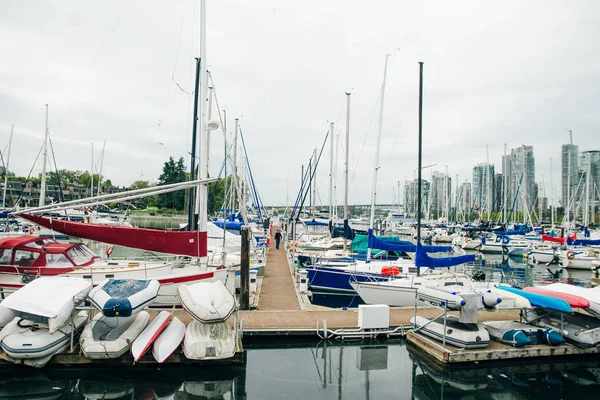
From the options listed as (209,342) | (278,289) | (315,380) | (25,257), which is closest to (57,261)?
(25,257)

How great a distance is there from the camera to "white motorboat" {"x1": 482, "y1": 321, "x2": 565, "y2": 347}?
11391 mm

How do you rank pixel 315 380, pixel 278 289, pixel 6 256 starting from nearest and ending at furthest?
pixel 315 380
pixel 6 256
pixel 278 289

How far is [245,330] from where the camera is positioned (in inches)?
466

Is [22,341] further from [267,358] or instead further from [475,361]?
[475,361]

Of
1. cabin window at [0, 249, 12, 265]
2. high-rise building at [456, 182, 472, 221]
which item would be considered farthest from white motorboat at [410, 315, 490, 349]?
high-rise building at [456, 182, 472, 221]

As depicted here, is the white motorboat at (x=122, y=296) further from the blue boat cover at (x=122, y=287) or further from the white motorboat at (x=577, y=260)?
the white motorboat at (x=577, y=260)

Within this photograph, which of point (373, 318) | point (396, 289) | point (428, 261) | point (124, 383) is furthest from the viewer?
point (428, 261)

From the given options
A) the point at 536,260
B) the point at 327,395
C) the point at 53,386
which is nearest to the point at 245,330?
the point at 327,395

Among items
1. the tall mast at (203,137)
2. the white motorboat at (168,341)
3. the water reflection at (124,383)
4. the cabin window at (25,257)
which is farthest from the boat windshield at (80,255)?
the white motorboat at (168,341)

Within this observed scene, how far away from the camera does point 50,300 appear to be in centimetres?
991

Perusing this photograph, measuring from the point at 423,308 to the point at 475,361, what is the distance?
4.04 meters

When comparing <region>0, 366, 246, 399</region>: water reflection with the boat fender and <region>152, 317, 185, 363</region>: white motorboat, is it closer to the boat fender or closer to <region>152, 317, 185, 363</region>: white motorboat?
<region>152, 317, 185, 363</region>: white motorboat

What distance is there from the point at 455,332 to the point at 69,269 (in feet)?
41.6

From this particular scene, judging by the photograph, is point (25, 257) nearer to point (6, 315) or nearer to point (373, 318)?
point (6, 315)
